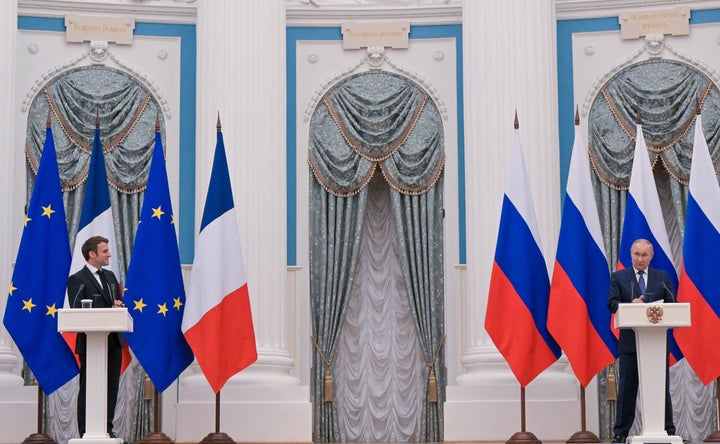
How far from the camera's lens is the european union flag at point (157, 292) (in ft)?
34.5

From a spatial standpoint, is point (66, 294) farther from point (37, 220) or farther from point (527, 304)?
point (527, 304)

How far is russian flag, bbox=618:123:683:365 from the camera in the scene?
34.1 feet

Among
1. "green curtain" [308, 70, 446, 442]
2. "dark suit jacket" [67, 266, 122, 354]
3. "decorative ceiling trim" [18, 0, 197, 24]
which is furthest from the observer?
"decorative ceiling trim" [18, 0, 197, 24]

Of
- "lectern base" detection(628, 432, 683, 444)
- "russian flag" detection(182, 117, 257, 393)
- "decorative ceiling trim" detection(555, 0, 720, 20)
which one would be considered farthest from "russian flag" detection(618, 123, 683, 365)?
"decorative ceiling trim" detection(555, 0, 720, 20)

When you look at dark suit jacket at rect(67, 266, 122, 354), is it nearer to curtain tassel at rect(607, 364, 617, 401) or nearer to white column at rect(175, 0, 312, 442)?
white column at rect(175, 0, 312, 442)

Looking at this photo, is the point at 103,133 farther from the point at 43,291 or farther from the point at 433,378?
the point at 433,378

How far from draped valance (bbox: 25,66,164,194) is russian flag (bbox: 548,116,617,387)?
487 cm

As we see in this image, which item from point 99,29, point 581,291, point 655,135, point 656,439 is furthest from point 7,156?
point 656,439

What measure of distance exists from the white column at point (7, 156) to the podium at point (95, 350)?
124 inches

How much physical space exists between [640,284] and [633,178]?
1.16m

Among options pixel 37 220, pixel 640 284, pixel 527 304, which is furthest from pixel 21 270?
pixel 640 284

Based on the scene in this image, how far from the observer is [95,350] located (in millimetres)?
9195

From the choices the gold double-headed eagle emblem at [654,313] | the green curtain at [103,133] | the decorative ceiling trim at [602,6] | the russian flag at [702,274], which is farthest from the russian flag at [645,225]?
the green curtain at [103,133]

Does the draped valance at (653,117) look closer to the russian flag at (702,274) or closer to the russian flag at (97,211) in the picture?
the russian flag at (702,274)
